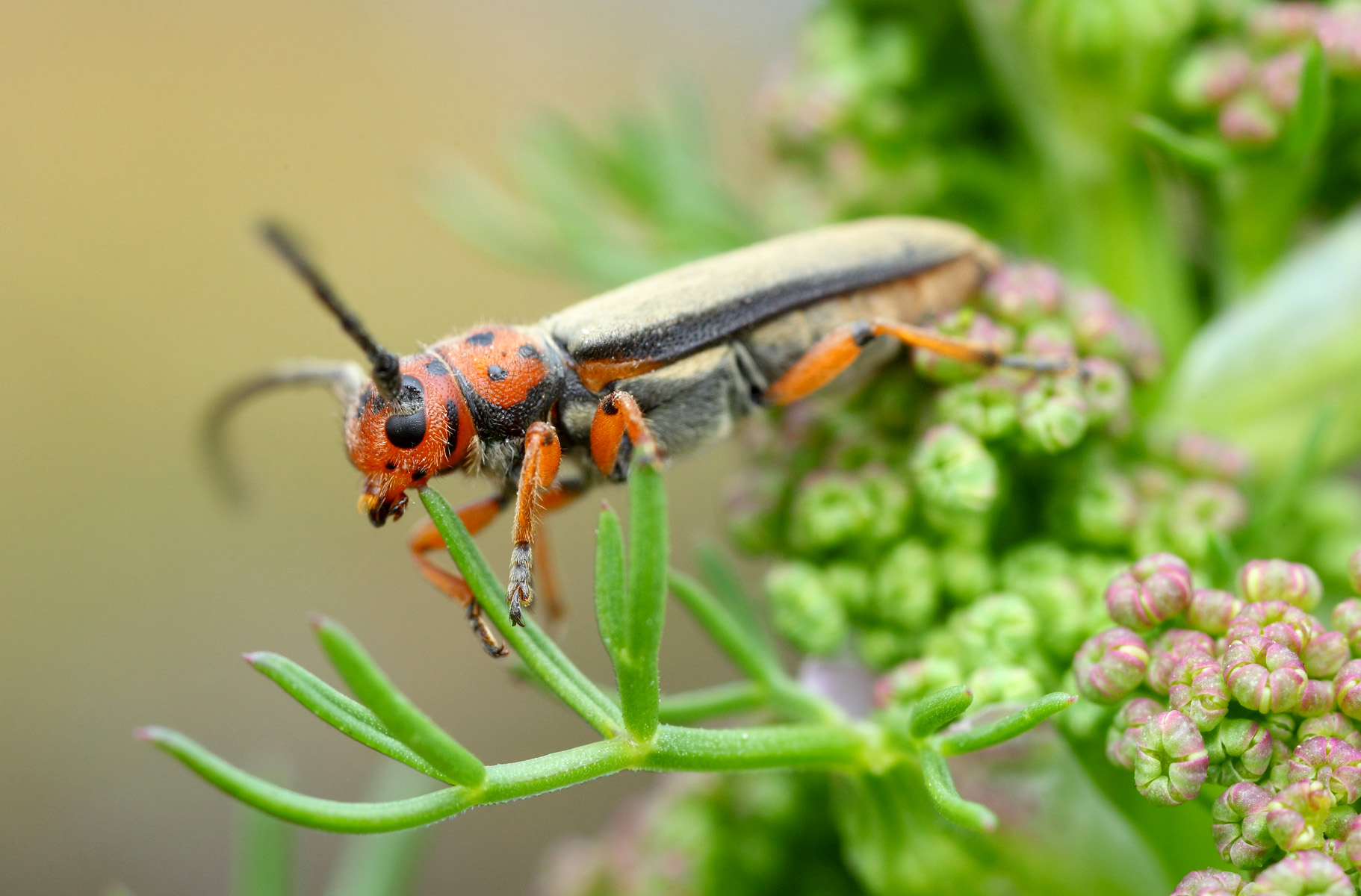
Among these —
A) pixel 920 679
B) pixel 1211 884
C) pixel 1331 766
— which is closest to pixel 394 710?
pixel 920 679

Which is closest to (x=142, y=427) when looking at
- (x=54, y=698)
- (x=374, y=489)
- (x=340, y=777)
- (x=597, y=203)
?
(x=54, y=698)

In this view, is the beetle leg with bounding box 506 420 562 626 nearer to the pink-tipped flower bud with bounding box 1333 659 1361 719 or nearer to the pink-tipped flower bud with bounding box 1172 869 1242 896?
the pink-tipped flower bud with bounding box 1172 869 1242 896

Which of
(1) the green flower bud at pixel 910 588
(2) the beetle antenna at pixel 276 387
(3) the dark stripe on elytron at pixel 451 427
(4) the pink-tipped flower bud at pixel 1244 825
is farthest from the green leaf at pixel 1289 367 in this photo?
(2) the beetle antenna at pixel 276 387

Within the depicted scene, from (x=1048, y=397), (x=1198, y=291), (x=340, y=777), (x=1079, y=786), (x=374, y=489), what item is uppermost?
(x=374, y=489)

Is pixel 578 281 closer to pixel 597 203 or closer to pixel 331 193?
pixel 597 203

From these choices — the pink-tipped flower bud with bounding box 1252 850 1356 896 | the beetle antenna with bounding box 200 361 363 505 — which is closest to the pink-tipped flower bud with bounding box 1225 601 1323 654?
the pink-tipped flower bud with bounding box 1252 850 1356 896

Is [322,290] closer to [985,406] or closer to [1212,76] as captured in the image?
[985,406]
